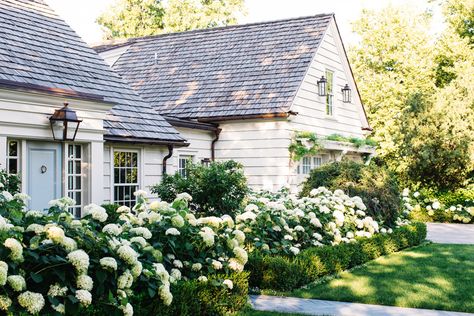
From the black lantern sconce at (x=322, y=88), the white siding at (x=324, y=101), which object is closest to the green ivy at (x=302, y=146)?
the white siding at (x=324, y=101)

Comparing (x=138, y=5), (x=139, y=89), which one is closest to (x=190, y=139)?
(x=139, y=89)

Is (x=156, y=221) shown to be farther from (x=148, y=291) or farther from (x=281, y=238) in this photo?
(x=281, y=238)

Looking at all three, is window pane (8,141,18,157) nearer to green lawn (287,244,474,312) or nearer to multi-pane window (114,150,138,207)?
multi-pane window (114,150,138,207)

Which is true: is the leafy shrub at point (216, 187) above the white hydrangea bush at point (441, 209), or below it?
above

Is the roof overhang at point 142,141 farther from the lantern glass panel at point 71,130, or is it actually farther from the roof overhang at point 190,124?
the roof overhang at point 190,124

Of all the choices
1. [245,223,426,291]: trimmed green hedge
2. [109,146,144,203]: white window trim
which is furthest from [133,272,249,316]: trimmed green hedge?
[109,146,144,203]: white window trim

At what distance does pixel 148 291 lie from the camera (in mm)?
5738

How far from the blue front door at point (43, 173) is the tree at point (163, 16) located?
31.4 metres

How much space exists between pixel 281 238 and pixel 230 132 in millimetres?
9919

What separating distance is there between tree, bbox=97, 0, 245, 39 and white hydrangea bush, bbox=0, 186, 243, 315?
3637cm

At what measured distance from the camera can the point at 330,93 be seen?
22078mm

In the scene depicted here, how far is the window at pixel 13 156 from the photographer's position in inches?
438

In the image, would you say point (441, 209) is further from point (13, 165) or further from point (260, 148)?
point (13, 165)

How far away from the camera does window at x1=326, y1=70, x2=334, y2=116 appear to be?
21.9 meters
